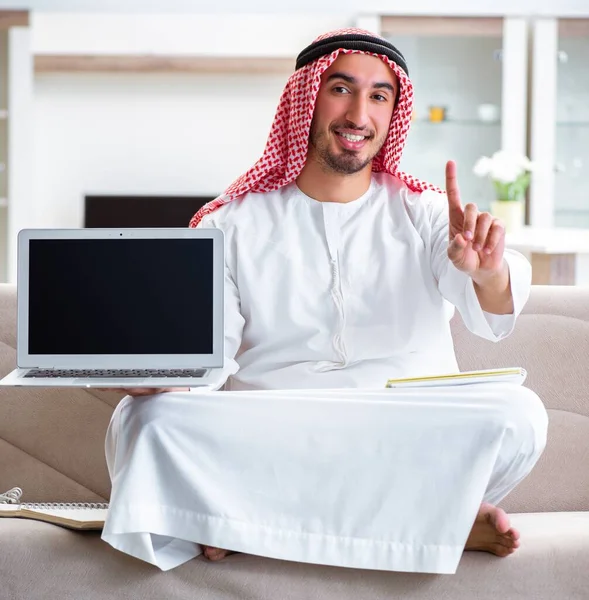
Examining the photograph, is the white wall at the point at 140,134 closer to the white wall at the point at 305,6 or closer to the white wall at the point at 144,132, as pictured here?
the white wall at the point at 144,132

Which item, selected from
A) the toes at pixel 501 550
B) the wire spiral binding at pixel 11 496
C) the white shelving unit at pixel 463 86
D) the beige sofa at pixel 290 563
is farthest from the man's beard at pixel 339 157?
the white shelving unit at pixel 463 86

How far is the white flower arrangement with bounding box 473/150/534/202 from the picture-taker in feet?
14.3

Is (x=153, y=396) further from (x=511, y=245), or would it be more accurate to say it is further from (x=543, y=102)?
(x=543, y=102)

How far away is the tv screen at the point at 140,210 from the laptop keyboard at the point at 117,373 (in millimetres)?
3405

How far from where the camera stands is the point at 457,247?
1.66 meters

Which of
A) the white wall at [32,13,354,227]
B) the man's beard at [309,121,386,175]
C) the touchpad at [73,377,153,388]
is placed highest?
the white wall at [32,13,354,227]

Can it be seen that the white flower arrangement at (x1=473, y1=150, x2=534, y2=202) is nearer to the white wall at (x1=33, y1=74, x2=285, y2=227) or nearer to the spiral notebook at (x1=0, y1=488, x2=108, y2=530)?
the white wall at (x1=33, y1=74, x2=285, y2=227)

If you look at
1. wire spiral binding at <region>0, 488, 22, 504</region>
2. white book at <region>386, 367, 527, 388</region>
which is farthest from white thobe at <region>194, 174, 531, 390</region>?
wire spiral binding at <region>0, 488, 22, 504</region>

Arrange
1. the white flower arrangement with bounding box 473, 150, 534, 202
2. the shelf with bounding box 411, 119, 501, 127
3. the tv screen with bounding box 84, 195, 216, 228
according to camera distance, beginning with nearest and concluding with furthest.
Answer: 1. the white flower arrangement with bounding box 473, 150, 534, 202
2. the shelf with bounding box 411, 119, 501, 127
3. the tv screen with bounding box 84, 195, 216, 228

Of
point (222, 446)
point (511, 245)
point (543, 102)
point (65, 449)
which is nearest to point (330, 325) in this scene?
point (222, 446)

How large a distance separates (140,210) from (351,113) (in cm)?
321

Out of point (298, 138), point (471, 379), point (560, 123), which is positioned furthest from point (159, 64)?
point (471, 379)

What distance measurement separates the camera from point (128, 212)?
508cm

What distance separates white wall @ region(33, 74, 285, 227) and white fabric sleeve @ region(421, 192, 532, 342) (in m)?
3.36
